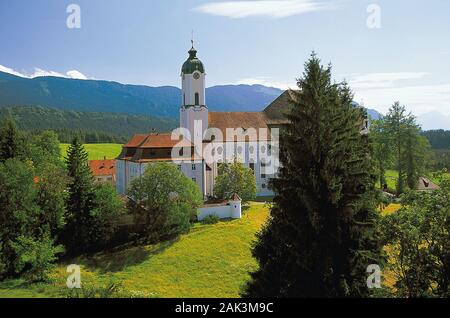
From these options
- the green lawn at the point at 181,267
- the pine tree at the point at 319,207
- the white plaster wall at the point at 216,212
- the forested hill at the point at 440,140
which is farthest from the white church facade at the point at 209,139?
the forested hill at the point at 440,140

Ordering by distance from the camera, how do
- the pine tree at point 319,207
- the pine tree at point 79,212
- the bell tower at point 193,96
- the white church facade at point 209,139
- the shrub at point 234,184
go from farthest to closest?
the bell tower at point 193,96 → the white church facade at point 209,139 → the shrub at point 234,184 → the pine tree at point 79,212 → the pine tree at point 319,207

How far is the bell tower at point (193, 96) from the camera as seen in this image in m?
52.0

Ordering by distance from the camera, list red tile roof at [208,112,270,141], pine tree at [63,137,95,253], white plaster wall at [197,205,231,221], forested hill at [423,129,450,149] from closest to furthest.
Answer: pine tree at [63,137,95,253] → white plaster wall at [197,205,231,221] → red tile roof at [208,112,270,141] → forested hill at [423,129,450,149]

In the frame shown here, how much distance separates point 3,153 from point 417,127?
44.0 m

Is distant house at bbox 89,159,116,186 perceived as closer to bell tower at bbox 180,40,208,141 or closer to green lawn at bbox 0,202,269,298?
A: bell tower at bbox 180,40,208,141

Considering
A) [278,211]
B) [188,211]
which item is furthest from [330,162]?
[188,211]

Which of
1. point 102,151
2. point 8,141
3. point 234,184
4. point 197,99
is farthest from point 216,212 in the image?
point 102,151

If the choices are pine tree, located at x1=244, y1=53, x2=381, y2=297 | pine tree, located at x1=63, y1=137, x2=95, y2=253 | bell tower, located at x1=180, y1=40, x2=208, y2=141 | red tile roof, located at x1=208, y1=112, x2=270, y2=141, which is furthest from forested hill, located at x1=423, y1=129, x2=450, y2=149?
pine tree, located at x1=244, y1=53, x2=381, y2=297

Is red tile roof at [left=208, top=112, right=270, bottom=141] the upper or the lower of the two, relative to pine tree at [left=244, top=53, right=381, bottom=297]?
upper

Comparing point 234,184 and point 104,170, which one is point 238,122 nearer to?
point 234,184

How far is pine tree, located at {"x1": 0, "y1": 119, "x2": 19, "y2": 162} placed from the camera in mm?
43438

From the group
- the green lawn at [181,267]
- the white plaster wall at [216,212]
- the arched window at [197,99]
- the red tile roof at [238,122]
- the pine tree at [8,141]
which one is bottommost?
the green lawn at [181,267]

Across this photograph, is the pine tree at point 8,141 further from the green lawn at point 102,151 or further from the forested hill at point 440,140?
the forested hill at point 440,140

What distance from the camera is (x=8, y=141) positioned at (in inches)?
1727
